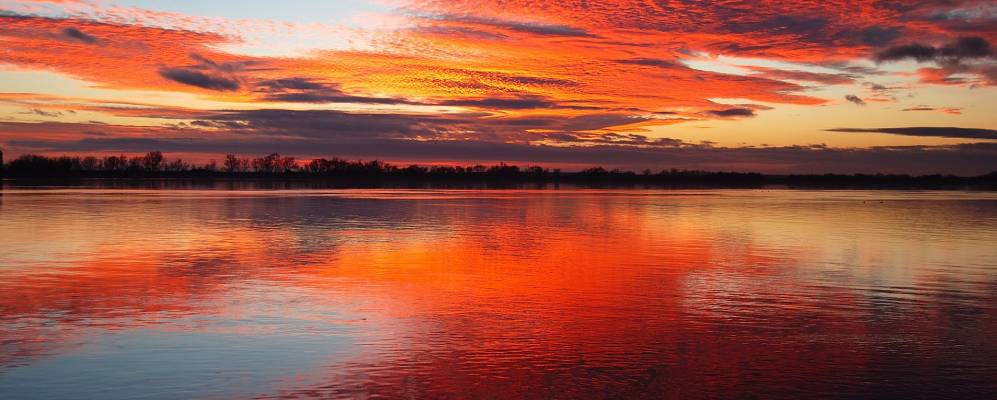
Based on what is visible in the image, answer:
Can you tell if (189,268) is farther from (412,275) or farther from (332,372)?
(332,372)

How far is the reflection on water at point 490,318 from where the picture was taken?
9.84m

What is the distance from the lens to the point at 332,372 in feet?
33.3

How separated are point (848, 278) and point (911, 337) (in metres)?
6.99

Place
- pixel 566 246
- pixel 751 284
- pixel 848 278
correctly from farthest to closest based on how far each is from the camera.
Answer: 1. pixel 566 246
2. pixel 848 278
3. pixel 751 284

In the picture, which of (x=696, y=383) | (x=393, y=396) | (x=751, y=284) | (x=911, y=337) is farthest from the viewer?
(x=751, y=284)

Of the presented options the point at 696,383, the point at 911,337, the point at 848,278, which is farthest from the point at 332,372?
the point at 848,278

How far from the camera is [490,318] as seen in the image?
539 inches

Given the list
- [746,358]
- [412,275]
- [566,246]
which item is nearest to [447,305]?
[412,275]

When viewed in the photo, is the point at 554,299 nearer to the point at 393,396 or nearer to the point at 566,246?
the point at 393,396

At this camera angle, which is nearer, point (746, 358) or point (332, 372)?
point (332, 372)

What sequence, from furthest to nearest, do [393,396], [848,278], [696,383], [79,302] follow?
[848,278] < [79,302] < [696,383] < [393,396]

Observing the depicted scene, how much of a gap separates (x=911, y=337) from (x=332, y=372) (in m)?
7.86

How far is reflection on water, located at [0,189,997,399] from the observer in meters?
9.84

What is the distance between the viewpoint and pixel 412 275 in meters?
18.8
